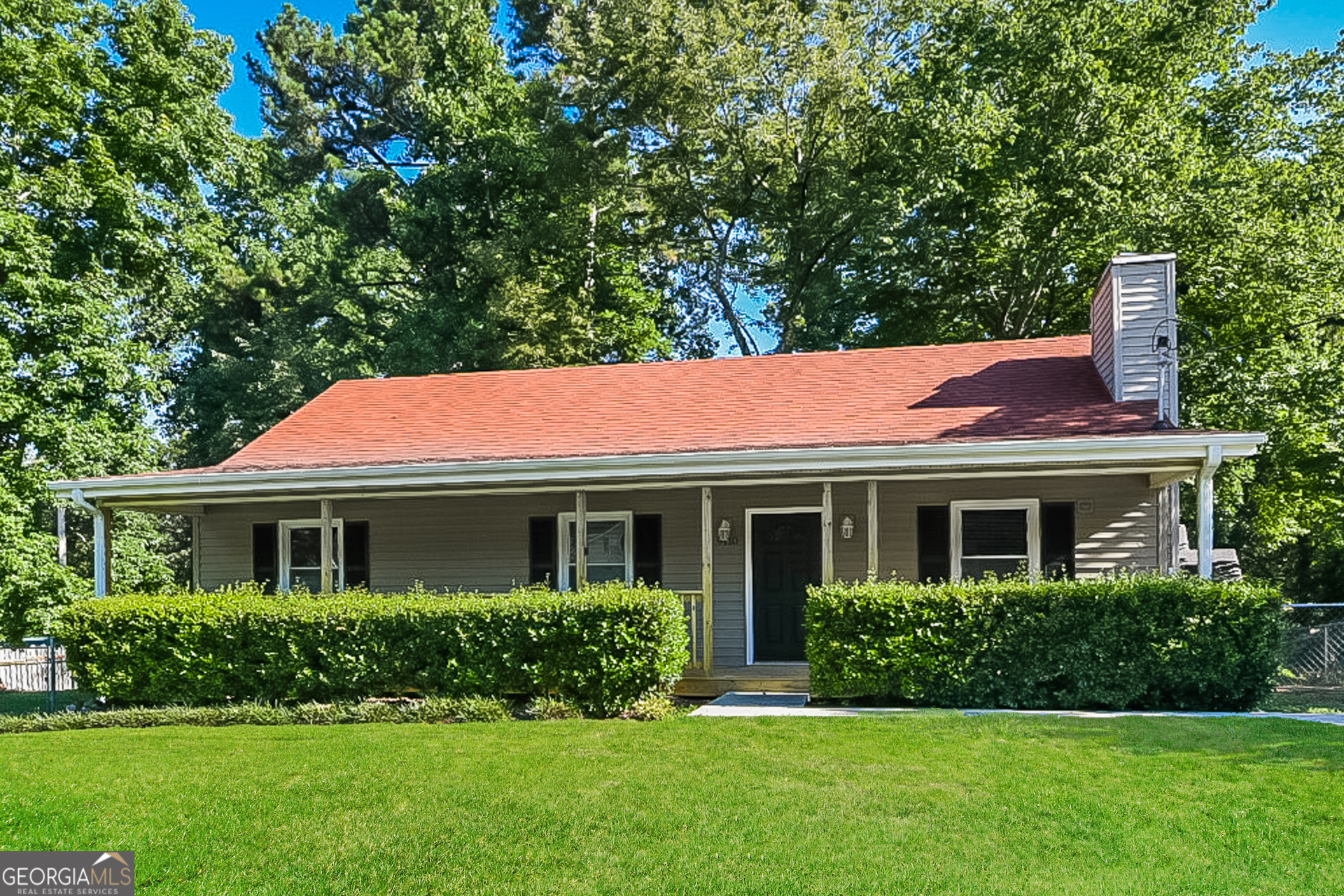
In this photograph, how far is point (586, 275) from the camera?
25.1m

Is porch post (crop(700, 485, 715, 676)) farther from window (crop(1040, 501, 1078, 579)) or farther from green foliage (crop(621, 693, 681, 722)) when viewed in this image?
window (crop(1040, 501, 1078, 579))

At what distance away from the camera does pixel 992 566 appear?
1209 cm

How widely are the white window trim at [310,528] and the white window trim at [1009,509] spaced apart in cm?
804

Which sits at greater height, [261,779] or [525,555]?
[525,555]

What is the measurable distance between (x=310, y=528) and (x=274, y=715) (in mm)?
4591

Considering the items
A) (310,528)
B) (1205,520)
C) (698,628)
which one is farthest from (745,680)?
(310,528)

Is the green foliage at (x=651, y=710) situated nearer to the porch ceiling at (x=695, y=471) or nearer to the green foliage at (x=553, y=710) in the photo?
the green foliage at (x=553, y=710)

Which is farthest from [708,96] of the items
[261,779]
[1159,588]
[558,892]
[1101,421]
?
[558,892]

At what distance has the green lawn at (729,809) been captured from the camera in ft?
17.5

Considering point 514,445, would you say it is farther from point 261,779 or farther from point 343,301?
point 343,301

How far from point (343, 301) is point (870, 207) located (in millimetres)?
12826

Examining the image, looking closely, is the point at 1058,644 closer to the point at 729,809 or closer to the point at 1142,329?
the point at 729,809

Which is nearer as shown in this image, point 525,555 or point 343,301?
point 525,555

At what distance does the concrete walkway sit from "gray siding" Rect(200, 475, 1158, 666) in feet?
7.14
